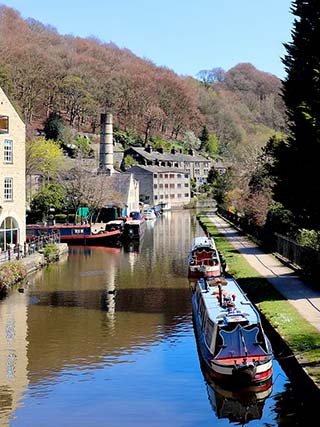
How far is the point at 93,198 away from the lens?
228 ft

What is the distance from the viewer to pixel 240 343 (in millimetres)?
18734

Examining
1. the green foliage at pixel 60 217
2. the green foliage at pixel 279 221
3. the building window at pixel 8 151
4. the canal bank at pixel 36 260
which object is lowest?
the canal bank at pixel 36 260

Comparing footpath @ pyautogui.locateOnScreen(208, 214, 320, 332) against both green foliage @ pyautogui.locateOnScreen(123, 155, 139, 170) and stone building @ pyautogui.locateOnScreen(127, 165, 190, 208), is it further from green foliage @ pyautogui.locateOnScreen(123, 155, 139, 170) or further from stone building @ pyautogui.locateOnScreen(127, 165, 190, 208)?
green foliage @ pyautogui.locateOnScreen(123, 155, 139, 170)

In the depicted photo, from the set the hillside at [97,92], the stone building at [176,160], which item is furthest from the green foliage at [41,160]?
the stone building at [176,160]

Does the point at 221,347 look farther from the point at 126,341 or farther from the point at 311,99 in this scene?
the point at 311,99

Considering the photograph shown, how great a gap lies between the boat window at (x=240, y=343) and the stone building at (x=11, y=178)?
2661cm

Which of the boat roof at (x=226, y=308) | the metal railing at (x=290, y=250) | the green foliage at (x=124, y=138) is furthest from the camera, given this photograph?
the green foliage at (x=124, y=138)

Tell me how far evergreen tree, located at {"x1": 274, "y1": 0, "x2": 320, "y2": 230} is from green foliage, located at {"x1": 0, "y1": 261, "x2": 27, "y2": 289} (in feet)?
45.2

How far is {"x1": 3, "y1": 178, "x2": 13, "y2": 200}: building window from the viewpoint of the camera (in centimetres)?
4403

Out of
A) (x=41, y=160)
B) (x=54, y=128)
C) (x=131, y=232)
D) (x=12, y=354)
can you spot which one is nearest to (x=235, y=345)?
(x=12, y=354)

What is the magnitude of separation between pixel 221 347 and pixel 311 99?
14015 mm

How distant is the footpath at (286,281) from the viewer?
2442cm

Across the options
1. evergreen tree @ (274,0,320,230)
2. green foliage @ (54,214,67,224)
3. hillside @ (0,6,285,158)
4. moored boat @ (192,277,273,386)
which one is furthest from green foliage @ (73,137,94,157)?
moored boat @ (192,277,273,386)

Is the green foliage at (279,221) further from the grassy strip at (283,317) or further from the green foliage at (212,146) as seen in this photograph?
the green foliage at (212,146)
